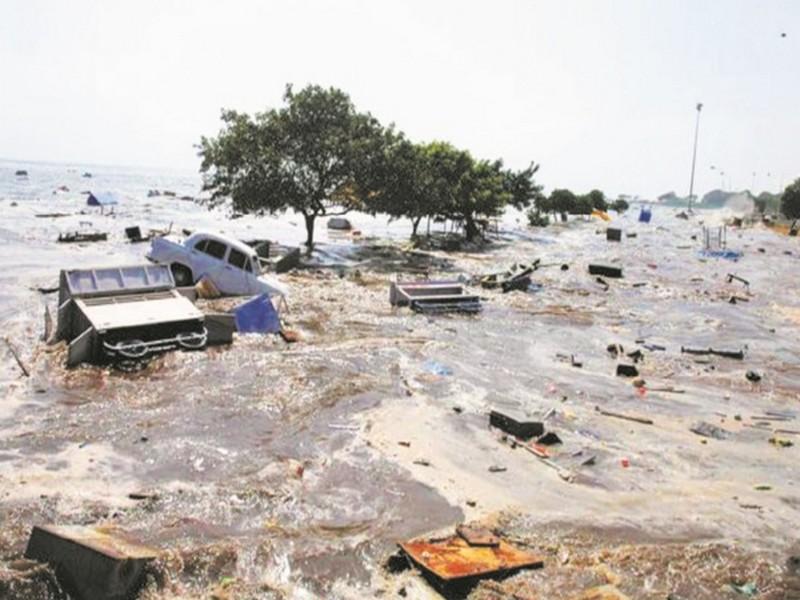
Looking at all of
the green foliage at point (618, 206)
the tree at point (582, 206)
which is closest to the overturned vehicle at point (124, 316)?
the tree at point (582, 206)

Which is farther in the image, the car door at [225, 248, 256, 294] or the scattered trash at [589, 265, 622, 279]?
the scattered trash at [589, 265, 622, 279]

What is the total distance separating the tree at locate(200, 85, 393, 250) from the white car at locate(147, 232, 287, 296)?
34.7 ft

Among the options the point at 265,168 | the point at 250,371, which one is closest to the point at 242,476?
the point at 250,371

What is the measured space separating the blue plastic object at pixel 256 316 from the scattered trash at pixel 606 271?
18.8 metres

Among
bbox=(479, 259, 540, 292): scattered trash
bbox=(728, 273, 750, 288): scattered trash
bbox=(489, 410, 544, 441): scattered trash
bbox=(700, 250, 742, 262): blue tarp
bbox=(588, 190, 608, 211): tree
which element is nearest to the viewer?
bbox=(489, 410, 544, 441): scattered trash

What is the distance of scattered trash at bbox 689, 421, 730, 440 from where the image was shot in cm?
1052

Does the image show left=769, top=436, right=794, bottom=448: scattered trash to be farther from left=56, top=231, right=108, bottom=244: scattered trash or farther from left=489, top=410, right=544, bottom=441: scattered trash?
left=56, top=231, right=108, bottom=244: scattered trash

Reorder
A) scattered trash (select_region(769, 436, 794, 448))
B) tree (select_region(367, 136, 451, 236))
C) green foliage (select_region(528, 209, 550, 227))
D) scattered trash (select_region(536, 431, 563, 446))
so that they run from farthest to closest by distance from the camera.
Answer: green foliage (select_region(528, 209, 550, 227))
tree (select_region(367, 136, 451, 236))
scattered trash (select_region(769, 436, 794, 448))
scattered trash (select_region(536, 431, 563, 446))

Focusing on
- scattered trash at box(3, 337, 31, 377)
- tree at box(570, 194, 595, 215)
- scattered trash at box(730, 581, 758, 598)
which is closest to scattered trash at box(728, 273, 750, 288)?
scattered trash at box(730, 581, 758, 598)

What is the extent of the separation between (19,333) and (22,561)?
34.7 feet

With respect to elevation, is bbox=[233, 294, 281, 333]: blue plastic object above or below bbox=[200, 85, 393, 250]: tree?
below

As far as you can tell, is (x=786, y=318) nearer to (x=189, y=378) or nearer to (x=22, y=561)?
(x=189, y=378)

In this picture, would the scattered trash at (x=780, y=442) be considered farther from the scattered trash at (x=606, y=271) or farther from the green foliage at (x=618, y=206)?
the green foliage at (x=618, y=206)

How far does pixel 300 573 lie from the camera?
6.17 metres
